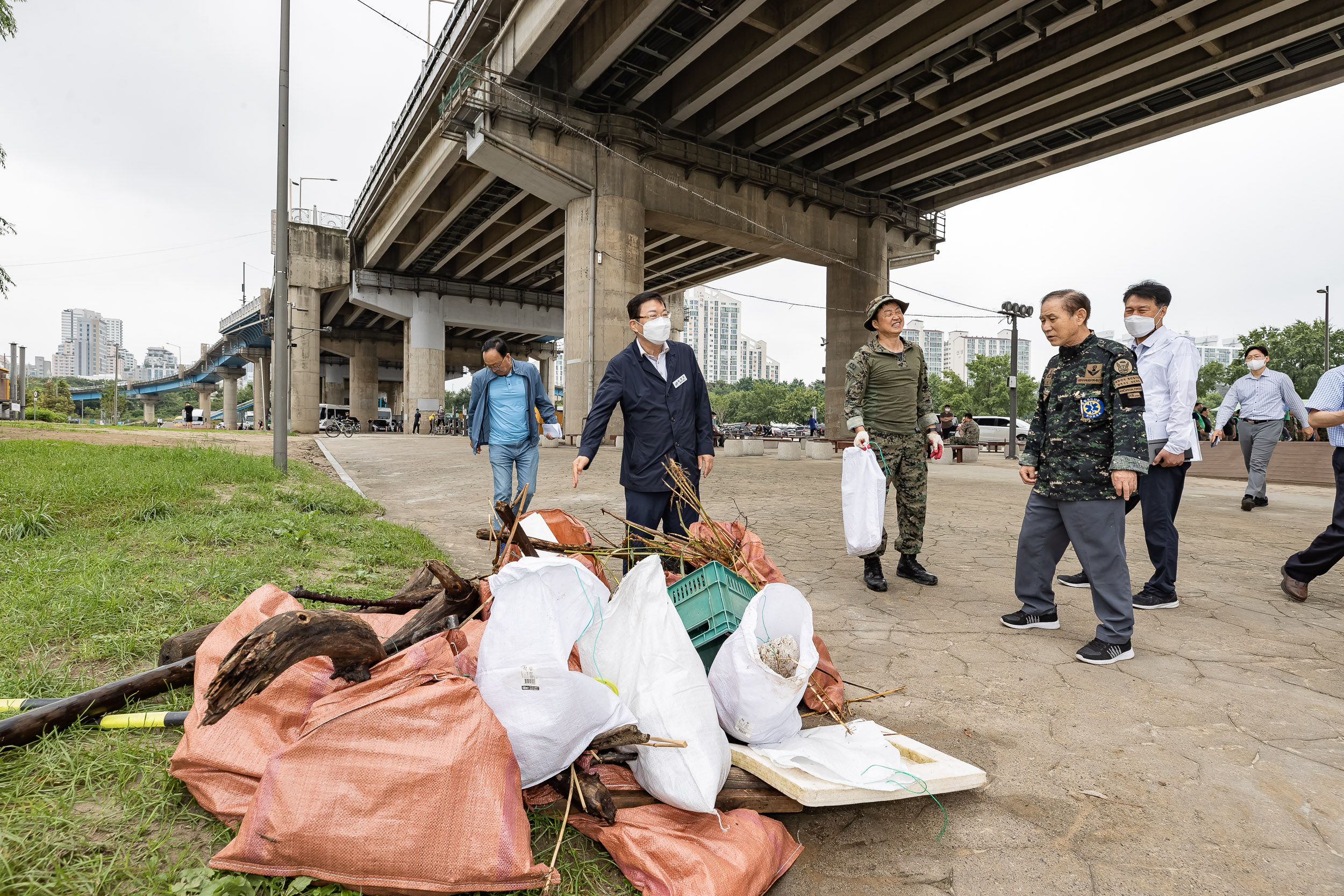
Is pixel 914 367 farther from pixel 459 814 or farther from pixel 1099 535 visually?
pixel 459 814

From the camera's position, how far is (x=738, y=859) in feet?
5.02

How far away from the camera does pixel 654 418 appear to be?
3479 mm

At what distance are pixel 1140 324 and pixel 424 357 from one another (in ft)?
109

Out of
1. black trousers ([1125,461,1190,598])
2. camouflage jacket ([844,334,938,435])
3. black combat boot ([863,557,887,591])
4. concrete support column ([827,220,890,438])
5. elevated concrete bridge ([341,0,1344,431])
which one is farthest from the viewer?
concrete support column ([827,220,890,438])

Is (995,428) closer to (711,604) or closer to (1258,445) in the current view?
(1258,445)

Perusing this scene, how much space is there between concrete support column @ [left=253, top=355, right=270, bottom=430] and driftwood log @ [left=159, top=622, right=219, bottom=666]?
5175 centimetres

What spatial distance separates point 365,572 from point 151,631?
1221mm

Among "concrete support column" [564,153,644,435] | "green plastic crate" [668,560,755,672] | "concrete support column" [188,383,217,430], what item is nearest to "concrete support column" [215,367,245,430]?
"concrete support column" [188,383,217,430]

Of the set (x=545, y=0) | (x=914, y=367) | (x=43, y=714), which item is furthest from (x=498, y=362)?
(x=545, y=0)

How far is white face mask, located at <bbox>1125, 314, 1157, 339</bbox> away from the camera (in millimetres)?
4000

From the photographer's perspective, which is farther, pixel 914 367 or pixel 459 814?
pixel 914 367

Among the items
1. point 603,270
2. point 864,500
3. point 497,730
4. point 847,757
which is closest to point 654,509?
point 864,500

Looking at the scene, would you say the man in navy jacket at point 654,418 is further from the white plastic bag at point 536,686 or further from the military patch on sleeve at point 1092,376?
the military patch on sleeve at point 1092,376

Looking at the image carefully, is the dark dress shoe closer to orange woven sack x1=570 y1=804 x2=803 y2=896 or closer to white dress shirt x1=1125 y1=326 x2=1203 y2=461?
white dress shirt x1=1125 y1=326 x2=1203 y2=461
